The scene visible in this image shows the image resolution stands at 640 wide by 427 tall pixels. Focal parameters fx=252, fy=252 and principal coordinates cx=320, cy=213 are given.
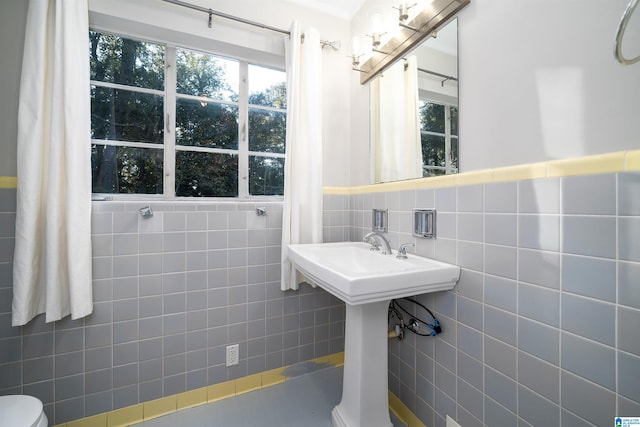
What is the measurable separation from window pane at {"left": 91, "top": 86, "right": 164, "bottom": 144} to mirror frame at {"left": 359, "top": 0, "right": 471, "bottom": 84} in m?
1.37

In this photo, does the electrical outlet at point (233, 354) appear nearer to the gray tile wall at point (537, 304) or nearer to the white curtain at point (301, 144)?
the white curtain at point (301, 144)

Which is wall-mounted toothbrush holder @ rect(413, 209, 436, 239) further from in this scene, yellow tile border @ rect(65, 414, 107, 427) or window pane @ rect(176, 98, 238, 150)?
yellow tile border @ rect(65, 414, 107, 427)

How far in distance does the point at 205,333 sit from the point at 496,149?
5.95 ft

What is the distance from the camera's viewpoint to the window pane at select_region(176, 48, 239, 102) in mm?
1653

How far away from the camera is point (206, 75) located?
1702mm

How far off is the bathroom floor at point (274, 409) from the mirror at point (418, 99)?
4.68 ft

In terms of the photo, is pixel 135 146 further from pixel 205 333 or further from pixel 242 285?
pixel 205 333

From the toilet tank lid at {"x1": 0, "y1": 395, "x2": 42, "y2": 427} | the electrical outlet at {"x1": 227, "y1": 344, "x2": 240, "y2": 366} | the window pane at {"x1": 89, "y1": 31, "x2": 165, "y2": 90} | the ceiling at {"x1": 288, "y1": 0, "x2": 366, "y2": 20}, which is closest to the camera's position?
the toilet tank lid at {"x1": 0, "y1": 395, "x2": 42, "y2": 427}

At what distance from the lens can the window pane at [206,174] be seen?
5.38ft

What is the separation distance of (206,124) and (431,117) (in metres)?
1.40

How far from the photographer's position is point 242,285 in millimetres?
1649

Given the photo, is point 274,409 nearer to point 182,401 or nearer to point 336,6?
point 182,401

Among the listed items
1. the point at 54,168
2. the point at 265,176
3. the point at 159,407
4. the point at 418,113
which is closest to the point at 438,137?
the point at 418,113

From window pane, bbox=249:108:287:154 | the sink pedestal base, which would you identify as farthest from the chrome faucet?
window pane, bbox=249:108:287:154
